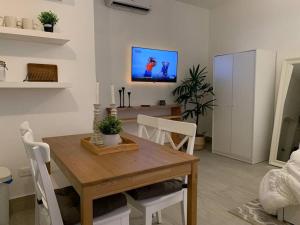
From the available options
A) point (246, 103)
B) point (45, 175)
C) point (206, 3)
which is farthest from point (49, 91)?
point (206, 3)

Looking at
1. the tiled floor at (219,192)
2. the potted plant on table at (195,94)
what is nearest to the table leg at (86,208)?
the tiled floor at (219,192)

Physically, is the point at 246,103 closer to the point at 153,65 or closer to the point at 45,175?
the point at 153,65

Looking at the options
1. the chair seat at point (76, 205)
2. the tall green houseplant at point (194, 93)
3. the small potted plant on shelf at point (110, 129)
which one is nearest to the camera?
the chair seat at point (76, 205)

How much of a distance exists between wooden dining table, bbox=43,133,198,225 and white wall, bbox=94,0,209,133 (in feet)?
7.88

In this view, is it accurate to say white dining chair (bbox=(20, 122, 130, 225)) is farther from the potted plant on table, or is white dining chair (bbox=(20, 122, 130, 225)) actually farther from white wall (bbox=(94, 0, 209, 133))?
the potted plant on table

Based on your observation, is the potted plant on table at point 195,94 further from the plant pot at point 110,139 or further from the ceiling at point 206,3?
the plant pot at point 110,139

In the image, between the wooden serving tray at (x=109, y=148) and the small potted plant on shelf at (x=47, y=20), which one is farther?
the small potted plant on shelf at (x=47, y=20)

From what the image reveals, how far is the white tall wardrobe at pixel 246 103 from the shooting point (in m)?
3.62

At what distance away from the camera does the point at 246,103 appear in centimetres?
371

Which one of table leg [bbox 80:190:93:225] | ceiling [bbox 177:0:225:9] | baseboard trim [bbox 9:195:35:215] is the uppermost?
ceiling [bbox 177:0:225:9]

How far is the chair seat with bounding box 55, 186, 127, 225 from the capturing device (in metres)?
1.29

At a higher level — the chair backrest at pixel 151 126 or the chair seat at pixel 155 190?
the chair backrest at pixel 151 126

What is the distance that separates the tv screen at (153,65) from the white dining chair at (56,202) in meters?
2.71

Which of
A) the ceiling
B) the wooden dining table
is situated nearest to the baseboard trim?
the wooden dining table
